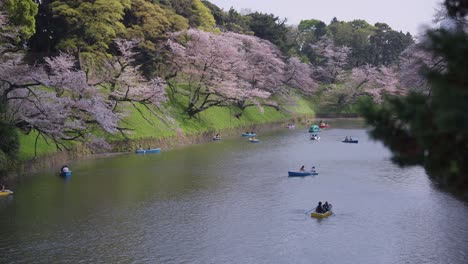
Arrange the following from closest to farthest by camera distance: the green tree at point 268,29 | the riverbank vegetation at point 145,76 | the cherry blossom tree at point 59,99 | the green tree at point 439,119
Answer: the green tree at point 439,119 → the cherry blossom tree at point 59,99 → the riverbank vegetation at point 145,76 → the green tree at point 268,29

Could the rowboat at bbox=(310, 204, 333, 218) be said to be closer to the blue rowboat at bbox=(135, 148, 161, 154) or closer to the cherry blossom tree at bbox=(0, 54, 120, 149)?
the cherry blossom tree at bbox=(0, 54, 120, 149)

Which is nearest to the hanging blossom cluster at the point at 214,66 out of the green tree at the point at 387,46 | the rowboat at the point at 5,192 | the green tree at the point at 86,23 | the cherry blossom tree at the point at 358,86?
the green tree at the point at 86,23

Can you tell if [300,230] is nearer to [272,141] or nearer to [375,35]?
[272,141]

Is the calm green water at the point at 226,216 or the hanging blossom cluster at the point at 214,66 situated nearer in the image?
the calm green water at the point at 226,216

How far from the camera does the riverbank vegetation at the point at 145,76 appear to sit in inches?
1329

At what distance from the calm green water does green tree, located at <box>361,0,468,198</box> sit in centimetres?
413

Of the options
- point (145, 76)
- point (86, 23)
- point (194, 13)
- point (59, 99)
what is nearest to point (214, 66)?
point (145, 76)

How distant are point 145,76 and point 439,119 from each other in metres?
49.7

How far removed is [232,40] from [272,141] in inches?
541

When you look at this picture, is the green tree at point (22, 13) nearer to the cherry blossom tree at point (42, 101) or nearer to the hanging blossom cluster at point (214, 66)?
the cherry blossom tree at point (42, 101)

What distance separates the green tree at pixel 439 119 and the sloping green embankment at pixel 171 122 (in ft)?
99.9

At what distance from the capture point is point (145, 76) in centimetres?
5350

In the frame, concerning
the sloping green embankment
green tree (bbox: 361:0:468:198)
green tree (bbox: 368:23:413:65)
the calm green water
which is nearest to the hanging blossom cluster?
the sloping green embankment

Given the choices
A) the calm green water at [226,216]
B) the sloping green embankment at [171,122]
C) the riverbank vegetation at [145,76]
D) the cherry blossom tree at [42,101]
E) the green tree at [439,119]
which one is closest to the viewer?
the green tree at [439,119]
